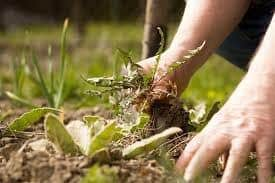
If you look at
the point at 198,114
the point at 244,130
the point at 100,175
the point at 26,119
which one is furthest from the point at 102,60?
the point at 100,175

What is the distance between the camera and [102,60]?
515 cm

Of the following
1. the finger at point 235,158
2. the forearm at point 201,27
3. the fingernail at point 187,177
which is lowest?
the fingernail at point 187,177

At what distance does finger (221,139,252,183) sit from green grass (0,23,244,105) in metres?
0.53

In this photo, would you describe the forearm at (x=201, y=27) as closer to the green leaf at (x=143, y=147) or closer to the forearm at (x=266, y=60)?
the forearm at (x=266, y=60)

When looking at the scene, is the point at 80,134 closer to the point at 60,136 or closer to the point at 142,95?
the point at 60,136

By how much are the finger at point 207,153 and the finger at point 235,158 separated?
0.02 m

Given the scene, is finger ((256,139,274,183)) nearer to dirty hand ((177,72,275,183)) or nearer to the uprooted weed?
dirty hand ((177,72,275,183))

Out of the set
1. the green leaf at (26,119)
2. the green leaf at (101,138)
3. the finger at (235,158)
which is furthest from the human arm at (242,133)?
the green leaf at (26,119)

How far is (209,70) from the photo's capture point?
15.7ft

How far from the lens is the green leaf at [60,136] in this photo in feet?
4.43

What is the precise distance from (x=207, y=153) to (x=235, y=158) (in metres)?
0.06

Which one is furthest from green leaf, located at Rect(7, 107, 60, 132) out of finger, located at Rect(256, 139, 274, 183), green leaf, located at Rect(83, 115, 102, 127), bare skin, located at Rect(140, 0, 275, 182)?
finger, located at Rect(256, 139, 274, 183)

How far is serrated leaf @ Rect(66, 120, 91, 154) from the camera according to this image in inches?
54.2

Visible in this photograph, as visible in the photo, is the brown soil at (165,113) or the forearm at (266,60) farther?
the brown soil at (165,113)
